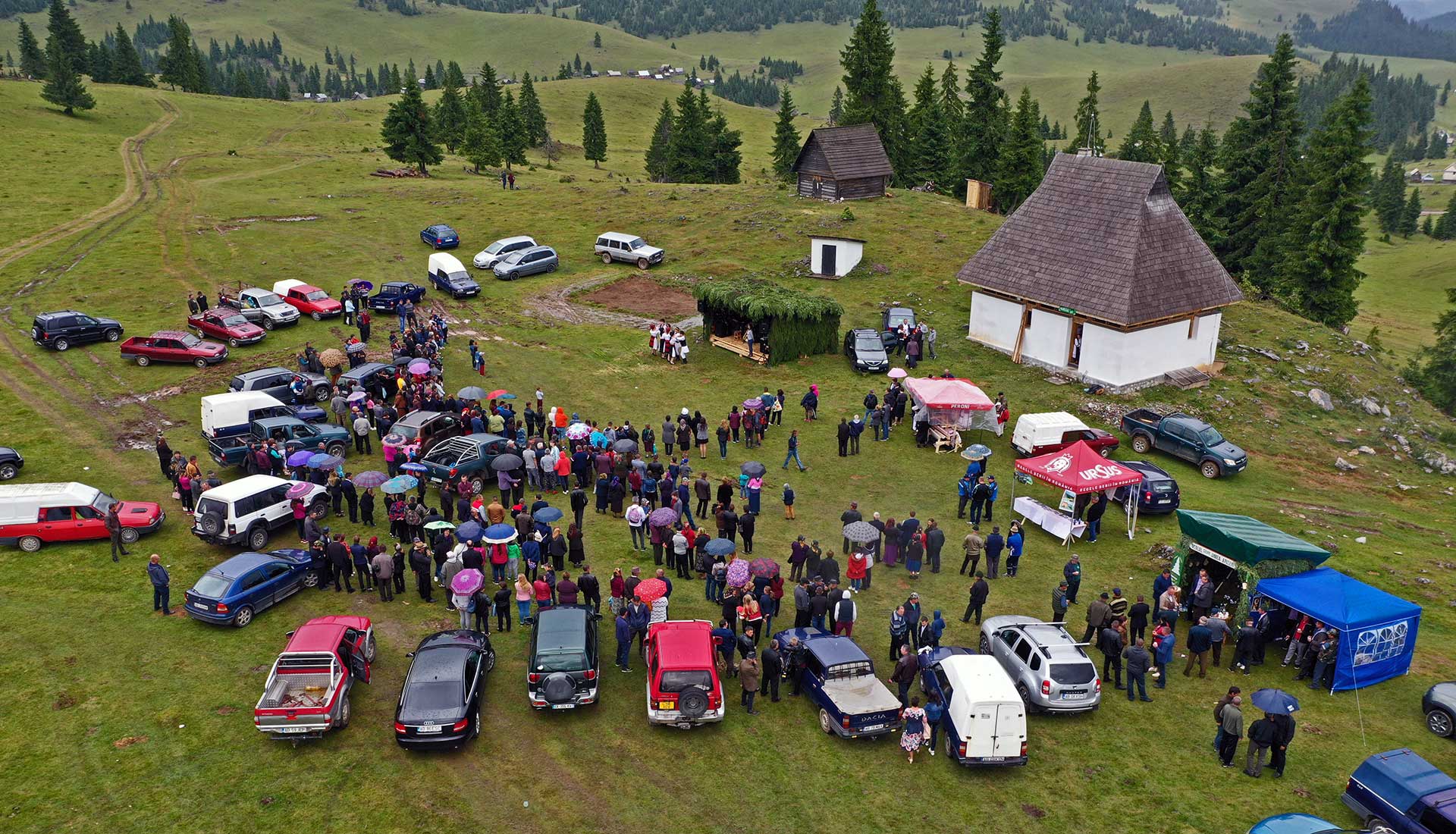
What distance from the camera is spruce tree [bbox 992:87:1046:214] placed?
233ft

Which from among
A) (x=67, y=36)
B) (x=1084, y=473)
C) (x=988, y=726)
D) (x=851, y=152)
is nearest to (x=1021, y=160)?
(x=851, y=152)

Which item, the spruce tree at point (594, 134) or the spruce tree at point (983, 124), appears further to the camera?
the spruce tree at point (594, 134)

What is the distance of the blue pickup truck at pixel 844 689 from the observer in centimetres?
1730

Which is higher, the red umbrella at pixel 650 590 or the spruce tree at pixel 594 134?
the spruce tree at pixel 594 134

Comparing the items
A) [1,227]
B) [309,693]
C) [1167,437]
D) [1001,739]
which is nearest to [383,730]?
[309,693]

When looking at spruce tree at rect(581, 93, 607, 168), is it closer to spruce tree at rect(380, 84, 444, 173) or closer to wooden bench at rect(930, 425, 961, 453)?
spruce tree at rect(380, 84, 444, 173)

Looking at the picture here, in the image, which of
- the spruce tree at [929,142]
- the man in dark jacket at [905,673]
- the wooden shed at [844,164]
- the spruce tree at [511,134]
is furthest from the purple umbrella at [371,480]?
the spruce tree at [511,134]

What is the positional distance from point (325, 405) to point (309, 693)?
19.2 m

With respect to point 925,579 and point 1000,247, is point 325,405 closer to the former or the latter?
point 925,579

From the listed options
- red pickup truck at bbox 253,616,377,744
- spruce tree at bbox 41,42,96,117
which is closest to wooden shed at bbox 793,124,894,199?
red pickup truck at bbox 253,616,377,744

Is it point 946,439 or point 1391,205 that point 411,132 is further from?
point 1391,205

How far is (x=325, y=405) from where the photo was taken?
34.0 metres

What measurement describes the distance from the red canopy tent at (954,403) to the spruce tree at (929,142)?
52.4m

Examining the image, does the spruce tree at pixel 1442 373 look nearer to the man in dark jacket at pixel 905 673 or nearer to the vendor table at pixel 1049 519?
the vendor table at pixel 1049 519
